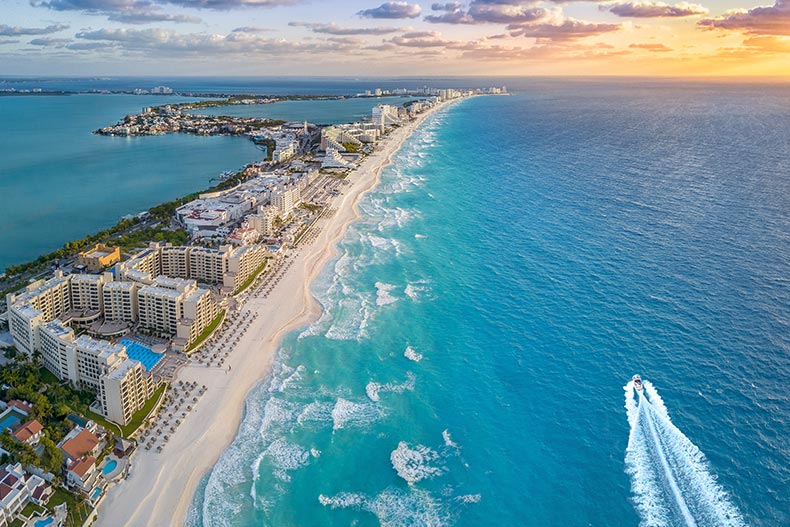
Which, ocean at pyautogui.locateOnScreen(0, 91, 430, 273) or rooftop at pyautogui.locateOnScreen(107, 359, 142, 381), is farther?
ocean at pyautogui.locateOnScreen(0, 91, 430, 273)

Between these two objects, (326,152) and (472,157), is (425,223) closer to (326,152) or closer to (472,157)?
(472,157)

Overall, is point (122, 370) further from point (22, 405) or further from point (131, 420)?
point (22, 405)

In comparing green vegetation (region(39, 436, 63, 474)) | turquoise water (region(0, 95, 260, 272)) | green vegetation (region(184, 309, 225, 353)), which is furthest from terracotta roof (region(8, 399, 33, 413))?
turquoise water (region(0, 95, 260, 272))

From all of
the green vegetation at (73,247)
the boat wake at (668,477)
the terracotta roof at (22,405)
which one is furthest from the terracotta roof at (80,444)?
the green vegetation at (73,247)

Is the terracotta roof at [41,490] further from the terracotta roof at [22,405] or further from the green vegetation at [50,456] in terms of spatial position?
the terracotta roof at [22,405]

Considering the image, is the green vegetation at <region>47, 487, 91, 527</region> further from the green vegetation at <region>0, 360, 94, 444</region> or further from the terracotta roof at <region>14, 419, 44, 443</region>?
the green vegetation at <region>0, 360, 94, 444</region>

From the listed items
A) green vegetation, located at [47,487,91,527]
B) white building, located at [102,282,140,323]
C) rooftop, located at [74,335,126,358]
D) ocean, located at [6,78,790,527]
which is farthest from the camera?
white building, located at [102,282,140,323]
